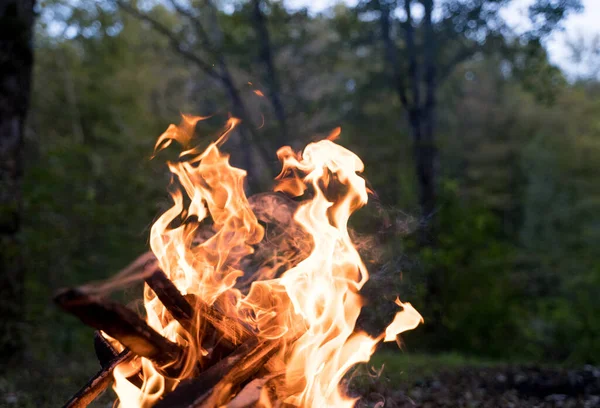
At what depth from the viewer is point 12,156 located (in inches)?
271

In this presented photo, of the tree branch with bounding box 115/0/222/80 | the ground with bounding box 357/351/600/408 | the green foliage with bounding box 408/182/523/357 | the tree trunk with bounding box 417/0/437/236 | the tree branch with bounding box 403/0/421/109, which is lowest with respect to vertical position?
the green foliage with bounding box 408/182/523/357

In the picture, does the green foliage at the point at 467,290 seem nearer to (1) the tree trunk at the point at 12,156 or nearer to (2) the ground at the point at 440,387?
(2) the ground at the point at 440,387

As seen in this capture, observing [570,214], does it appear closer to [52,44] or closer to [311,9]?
[311,9]

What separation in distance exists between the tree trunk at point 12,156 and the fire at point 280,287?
3875 millimetres

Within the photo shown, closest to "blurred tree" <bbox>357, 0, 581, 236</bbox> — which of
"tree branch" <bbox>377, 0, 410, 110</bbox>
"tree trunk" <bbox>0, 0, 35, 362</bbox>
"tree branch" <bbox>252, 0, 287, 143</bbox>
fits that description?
"tree branch" <bbox>377, 0, 410, 110</bbox>

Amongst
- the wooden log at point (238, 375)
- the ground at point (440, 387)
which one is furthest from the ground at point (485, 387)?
the wooden log at point (238, 375)

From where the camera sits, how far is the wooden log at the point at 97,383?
9.46 ft

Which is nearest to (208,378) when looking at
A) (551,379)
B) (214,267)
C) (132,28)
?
(214,267)

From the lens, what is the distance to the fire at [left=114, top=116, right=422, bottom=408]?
308 centimetres

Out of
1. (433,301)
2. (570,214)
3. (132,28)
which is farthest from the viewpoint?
(570,214)

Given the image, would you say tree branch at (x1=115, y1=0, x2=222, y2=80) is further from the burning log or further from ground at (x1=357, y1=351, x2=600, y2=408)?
the burning log

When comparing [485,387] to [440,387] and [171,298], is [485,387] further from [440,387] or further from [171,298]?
[171,298]

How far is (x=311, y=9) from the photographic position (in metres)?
13.6

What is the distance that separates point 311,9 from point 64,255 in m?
7.14
